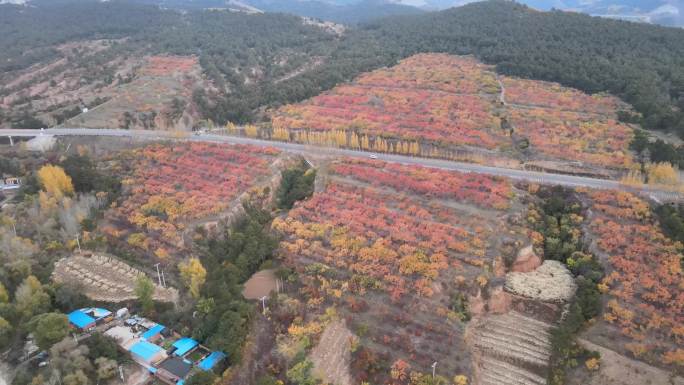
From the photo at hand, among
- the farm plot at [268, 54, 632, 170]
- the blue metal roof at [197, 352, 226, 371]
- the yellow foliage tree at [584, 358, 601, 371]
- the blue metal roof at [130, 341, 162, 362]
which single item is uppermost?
the farm plot at [268, 54, 632, 170]

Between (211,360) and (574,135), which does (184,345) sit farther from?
(574,135)

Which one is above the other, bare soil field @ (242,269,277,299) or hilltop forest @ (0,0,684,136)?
hilltop forest @ (0,0,684,136)

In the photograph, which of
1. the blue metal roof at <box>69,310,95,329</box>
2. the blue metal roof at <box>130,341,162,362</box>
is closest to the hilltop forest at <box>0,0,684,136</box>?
the blue metal roof at <box>69,310,95,329</box>

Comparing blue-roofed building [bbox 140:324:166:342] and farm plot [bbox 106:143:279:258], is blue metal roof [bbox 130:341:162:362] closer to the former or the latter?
blue-roofed building [bbox 140:324:166:342]

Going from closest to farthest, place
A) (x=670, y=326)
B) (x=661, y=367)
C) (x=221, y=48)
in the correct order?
(x=661, y=367)
(x=670, y=326)
(x=221, y=48)

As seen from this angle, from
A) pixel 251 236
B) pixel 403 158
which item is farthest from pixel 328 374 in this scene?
pixel 403 158

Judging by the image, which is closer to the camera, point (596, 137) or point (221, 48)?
point (596, 137)

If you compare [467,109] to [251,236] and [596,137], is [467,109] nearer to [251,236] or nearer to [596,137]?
[596,137]
